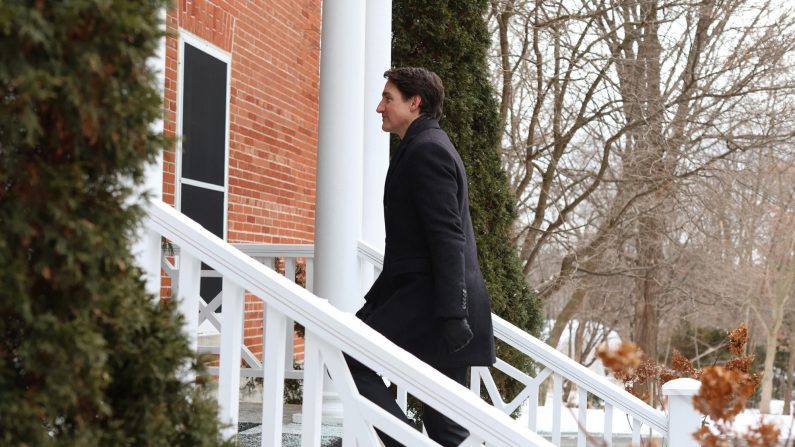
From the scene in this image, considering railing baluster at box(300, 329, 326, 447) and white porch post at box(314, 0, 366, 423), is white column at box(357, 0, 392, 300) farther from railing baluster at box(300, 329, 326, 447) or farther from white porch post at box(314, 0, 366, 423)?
railing baluster at box(300, 329, 326, 447)

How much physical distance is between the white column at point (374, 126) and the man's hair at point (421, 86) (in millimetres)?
1475

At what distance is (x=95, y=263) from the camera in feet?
5.74

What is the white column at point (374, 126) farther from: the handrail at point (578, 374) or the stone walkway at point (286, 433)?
the stone walkway at point (286, 433)

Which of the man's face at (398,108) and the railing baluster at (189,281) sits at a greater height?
the man's face at (398,108)

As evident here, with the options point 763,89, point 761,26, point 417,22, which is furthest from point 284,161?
point 761,26

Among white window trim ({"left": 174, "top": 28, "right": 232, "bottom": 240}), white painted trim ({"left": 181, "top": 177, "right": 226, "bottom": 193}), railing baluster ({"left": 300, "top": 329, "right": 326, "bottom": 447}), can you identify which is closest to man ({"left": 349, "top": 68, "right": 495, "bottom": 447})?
railing baluster ({"left": 300, "top": 329, "right": 326, "bottom": 447})

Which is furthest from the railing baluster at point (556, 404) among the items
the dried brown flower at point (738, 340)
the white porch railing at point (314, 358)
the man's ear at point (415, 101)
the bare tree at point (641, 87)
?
the bare tree at point (641, 87)

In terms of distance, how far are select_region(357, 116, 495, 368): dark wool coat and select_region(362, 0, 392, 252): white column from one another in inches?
61.4

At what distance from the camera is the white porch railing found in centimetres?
283

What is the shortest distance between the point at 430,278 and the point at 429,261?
0.06 m

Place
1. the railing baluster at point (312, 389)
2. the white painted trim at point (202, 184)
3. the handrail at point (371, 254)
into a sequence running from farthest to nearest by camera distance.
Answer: the white painted trim at point (202, 184) → the handrail at point (371, 254) → the railing baluster at point (312, 389)

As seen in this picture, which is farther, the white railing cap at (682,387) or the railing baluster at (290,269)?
the railing baluster at (290,269)

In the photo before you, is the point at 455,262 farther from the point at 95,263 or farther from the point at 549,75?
the point at 549,75

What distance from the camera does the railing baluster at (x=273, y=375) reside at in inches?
119
